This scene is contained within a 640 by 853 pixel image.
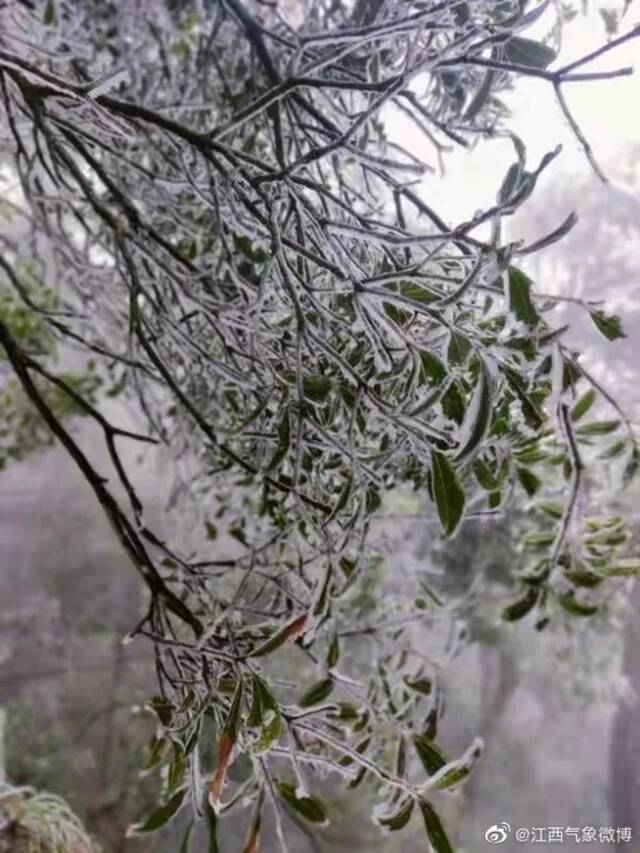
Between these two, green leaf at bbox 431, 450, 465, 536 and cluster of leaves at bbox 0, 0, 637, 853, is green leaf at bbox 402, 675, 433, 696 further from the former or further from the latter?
green leaf at bbox 431, 450, 465, 536

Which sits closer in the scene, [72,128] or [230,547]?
[72,128]

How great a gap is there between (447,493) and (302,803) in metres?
0.24

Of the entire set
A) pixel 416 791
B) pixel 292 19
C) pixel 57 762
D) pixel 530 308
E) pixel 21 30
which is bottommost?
pixel 57 762

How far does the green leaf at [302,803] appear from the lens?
46 cm

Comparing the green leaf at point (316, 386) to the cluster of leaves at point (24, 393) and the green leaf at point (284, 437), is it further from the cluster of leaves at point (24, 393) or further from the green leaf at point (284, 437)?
the cluster of leaves at point (24, 393)

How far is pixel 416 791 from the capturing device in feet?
1.38

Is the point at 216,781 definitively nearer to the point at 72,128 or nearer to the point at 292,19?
the point at 72,128

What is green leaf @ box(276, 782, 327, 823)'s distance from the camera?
459mm

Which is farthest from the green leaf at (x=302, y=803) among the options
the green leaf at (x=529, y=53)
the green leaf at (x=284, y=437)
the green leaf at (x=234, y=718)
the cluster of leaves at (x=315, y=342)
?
the green leaf at (x=529, y=53)

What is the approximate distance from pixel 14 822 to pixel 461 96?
60 cm

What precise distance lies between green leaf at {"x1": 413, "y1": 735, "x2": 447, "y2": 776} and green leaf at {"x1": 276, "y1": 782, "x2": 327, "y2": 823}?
70 millimetres

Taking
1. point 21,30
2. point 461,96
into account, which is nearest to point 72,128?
point 21,30

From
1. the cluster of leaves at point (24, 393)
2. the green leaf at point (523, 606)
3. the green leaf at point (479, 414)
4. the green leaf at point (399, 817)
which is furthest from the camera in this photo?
the cluster of leaves at point (24, 393)

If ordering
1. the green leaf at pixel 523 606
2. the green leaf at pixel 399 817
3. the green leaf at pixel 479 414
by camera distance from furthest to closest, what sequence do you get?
the green leaf at pixel 523 606 < the green leaf at pixel 399 817 < the green leaf at pixel 479 414
